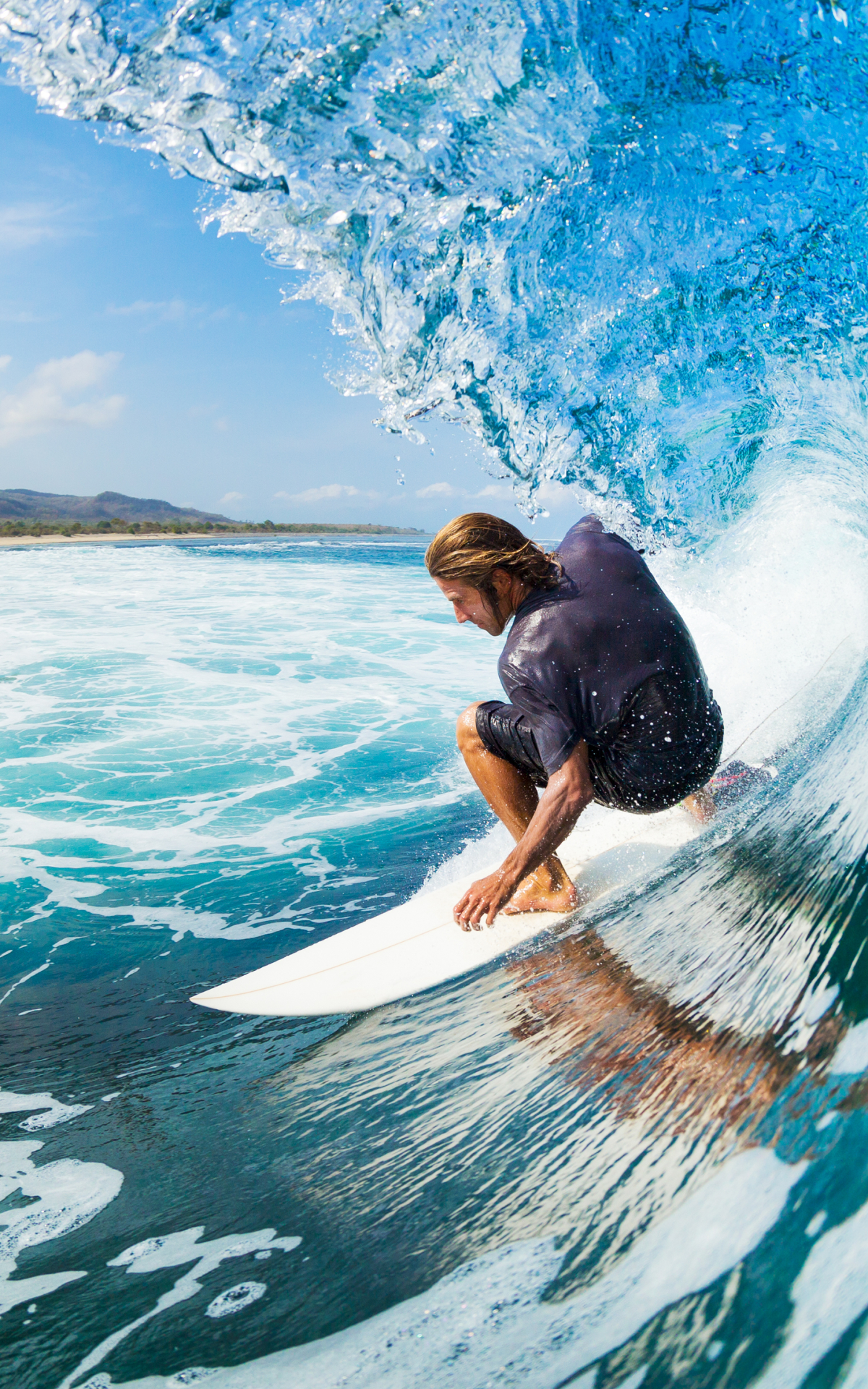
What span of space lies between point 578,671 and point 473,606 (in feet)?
1.32

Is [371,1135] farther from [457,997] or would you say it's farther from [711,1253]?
[711,1253]

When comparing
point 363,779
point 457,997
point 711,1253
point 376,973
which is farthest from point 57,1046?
point 363,779

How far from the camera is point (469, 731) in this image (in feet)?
9.18

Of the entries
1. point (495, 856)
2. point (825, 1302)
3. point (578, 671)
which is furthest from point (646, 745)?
point (825, 1302)

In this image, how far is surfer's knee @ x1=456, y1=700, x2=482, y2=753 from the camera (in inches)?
109

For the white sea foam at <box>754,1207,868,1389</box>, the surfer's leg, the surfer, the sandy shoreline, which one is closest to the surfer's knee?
the surfer's leg

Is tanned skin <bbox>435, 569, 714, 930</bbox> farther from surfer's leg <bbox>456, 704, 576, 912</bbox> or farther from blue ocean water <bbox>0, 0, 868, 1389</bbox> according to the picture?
blue ocean water <bbox>0, 0, 868, 1389</bbox>

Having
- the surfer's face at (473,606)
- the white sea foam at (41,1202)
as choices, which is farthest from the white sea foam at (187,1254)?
the surfer's face at (473,606)

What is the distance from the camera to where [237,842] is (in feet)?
14.4

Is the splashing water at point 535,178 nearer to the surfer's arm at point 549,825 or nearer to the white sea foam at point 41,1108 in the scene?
the surfer's arm at point 549,825

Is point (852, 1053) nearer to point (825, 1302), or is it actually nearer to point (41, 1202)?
point (825, 1302)

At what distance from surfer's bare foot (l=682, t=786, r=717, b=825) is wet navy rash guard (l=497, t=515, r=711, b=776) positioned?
3.26ft

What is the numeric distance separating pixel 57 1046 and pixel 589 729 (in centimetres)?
195

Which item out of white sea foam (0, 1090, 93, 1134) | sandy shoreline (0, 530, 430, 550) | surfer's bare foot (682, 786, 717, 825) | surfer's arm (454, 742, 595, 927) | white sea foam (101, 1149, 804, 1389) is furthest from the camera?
sandy shoreline (0, 530, 430, 550)
